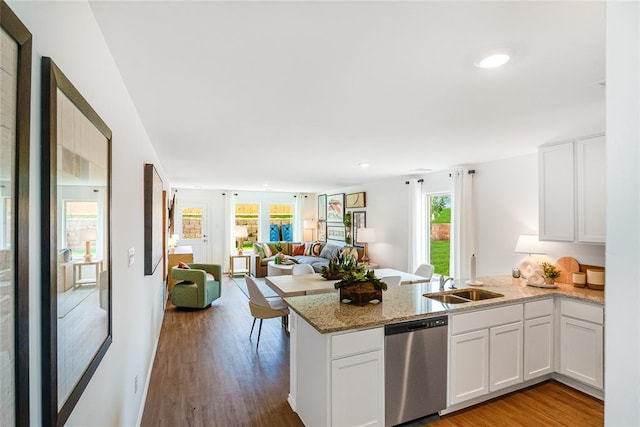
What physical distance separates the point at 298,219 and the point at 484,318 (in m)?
7.43

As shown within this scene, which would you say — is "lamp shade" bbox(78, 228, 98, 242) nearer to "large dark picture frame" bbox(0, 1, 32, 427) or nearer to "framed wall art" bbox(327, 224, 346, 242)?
"large dark picture frame" bbox(0, 1, 32, 427)

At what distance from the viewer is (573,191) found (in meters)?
3.22

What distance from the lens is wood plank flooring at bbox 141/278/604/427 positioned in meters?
2.51

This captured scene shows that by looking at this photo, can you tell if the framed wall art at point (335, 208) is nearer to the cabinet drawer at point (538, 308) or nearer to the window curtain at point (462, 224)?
the window curtain at point (462, 224)

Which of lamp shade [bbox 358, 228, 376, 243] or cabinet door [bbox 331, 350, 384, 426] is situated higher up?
lamp shade [bbox 358, 228, 376, 243]

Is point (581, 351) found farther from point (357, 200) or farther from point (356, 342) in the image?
point (357, 200)

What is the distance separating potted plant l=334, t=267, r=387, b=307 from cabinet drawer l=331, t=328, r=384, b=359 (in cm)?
36

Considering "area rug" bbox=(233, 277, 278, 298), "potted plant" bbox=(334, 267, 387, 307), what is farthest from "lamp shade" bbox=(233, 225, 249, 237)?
"potted plant" bbox=(334, 267, 387, 307)

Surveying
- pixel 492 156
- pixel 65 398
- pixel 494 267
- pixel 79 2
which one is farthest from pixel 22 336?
pixel 494 267

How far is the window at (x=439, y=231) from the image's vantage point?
541 centimetres

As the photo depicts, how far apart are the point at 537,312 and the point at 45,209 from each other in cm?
356

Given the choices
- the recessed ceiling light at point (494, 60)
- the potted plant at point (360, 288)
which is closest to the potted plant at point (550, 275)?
the potted plant at point (360, 288)

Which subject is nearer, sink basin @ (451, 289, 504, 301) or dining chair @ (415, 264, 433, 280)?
sink basin @ (451, 289, 504, 301)

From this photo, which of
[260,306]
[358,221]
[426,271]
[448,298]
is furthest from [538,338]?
[358,221]
